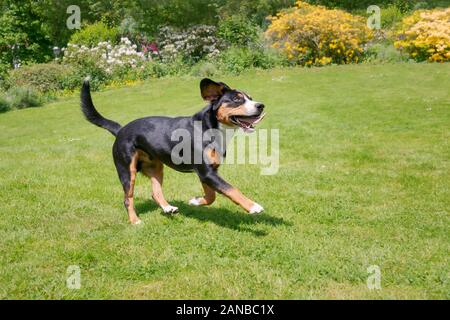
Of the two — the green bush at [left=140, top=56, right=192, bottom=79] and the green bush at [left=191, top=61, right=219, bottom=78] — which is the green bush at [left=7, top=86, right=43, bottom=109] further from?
the green bush at [left=191, top=61, right=219, bottom=78]

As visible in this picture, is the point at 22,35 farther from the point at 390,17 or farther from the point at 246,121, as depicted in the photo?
the point at 246,121

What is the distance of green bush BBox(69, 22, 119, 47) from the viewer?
2716cm

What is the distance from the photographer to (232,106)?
5145 millimetres

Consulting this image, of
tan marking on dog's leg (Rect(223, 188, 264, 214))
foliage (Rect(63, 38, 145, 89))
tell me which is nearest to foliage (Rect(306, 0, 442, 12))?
foliage (Rect(63, 38, 145, 89))

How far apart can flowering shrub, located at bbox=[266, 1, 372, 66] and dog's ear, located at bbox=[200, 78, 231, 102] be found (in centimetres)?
1675

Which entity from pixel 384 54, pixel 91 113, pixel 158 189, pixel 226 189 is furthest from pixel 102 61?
pixel 226 189

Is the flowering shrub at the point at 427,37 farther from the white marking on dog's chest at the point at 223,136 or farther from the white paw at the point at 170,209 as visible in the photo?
the white paw at the point at 170,209

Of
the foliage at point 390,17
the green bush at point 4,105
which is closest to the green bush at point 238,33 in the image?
the foliage at point 390,17

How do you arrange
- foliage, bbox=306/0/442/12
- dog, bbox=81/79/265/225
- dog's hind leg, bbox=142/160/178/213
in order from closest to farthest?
1. dog, bbox=81/79/265/225
2. dog's hind leg, bbox=142/160/178/213
3. foliage, bbox=306/0/442/12

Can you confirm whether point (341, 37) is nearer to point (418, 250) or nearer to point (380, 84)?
point (380, 84)

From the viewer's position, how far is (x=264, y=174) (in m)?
7.69

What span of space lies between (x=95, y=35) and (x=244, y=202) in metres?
25.1

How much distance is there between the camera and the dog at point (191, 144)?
5094 millimetres
